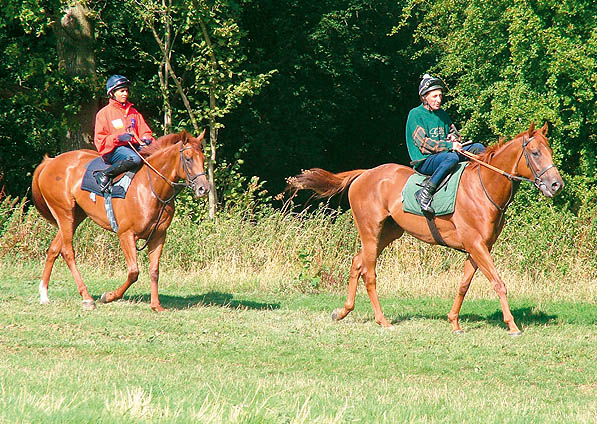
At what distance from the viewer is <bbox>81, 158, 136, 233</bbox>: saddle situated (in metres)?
11.8

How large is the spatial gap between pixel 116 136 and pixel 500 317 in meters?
6.09

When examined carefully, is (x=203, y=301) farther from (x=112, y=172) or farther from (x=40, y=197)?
(x=40, y=197)

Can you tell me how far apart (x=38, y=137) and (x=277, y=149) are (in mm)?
7793

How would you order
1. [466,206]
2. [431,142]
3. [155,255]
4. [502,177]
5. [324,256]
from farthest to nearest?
[324,256] → [155,255] → [431,142] → [466,206] → [502,177]

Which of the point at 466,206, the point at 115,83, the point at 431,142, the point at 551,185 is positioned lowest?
the point at 466,206

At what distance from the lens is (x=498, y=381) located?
27.6 ft

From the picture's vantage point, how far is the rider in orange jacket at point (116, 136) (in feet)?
38.4

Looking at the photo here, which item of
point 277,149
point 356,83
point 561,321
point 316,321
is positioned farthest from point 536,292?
point 356,83

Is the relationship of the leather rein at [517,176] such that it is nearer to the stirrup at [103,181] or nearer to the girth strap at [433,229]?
the girth strap at [433,229]

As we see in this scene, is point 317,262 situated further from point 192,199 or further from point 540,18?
point 540,18

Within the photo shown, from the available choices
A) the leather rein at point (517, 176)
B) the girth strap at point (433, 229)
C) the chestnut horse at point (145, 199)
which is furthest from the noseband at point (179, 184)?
the leather rein at point (517, 176)

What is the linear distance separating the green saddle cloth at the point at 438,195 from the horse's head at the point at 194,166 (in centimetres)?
269

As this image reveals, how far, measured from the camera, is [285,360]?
9055 mm

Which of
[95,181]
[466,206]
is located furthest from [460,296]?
[95,181]
